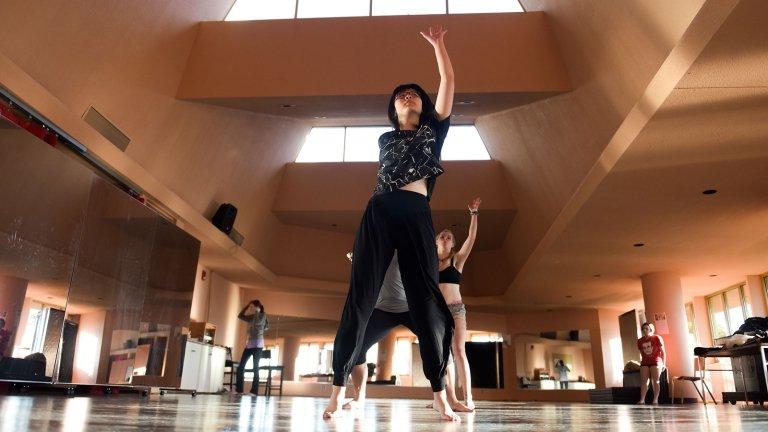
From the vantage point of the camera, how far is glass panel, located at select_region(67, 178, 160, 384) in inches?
209

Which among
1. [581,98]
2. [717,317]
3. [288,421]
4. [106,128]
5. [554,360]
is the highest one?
[581,98]

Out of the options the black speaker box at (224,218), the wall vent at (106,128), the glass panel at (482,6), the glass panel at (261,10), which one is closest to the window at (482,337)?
the black speaker box at (224,218)

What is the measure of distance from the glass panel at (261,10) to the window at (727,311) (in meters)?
10.7

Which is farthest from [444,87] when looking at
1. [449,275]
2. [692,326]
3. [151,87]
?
[692,326]

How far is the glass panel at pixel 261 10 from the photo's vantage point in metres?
7.25

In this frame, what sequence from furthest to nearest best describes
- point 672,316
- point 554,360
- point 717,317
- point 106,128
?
point 554,360 < point 717,317 < point 672,316 < point 106,128

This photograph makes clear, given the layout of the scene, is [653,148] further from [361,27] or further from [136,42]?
[136,42]

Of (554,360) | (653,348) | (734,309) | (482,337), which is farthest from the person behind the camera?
(482,337)

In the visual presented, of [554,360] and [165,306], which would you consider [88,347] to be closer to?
[165,306]

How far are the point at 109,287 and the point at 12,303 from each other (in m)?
1.27

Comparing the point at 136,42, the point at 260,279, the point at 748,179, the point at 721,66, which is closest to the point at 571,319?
the point at 260,279

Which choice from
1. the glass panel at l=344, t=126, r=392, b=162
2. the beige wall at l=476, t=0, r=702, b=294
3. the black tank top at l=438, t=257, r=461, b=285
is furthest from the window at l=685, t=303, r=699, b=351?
the black tank top at l=438, t=257, r=461, b=285

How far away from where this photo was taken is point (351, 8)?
7.16 metres

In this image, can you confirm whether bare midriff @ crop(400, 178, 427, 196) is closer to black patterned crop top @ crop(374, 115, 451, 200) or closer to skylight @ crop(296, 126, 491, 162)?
black patterned crop top @ crop(374, 115, 451, 200)
